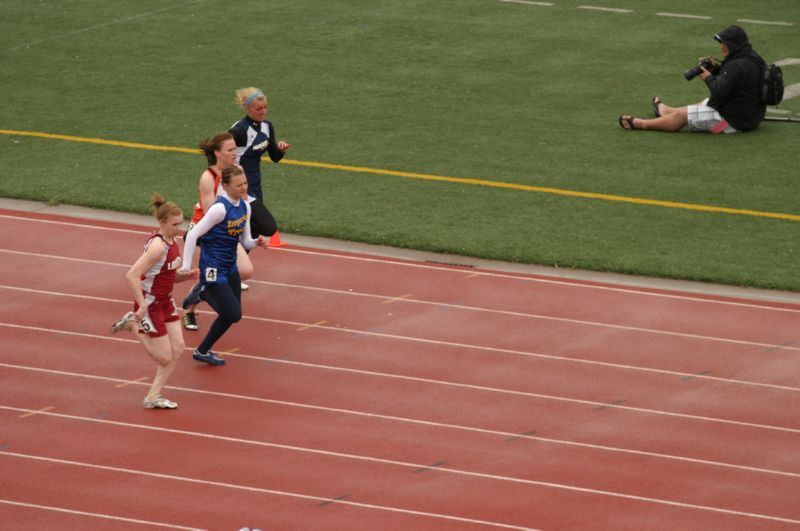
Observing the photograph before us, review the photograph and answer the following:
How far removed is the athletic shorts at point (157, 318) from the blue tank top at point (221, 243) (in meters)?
0.67

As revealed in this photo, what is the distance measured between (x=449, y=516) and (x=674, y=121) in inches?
394

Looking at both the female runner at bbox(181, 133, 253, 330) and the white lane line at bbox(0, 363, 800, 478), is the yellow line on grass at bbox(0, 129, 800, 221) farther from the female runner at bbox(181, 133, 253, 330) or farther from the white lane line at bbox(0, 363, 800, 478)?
the white lane line at bbox(0, 363, 800, 478)

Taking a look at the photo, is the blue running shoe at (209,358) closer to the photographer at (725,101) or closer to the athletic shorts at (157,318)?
the athletic shorts at (157,318)

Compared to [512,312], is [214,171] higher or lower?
higher

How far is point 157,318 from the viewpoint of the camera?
33.9 ft

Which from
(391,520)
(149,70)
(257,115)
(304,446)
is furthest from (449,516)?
(149,70)

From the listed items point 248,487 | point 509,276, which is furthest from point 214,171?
point 248,487

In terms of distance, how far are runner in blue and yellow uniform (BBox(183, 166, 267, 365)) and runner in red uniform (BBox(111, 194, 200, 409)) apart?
1.67 ft

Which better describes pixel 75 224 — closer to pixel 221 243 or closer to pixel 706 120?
pixel 221 243

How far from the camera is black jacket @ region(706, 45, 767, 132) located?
17.4 meters

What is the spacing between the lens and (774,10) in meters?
23.4

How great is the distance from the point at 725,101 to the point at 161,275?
9624 millimetres

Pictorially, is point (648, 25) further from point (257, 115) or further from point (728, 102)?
point (257, 115)

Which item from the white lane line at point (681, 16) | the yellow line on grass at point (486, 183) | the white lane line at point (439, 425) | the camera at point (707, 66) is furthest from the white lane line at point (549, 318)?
the white lane line at point (681, 16)
